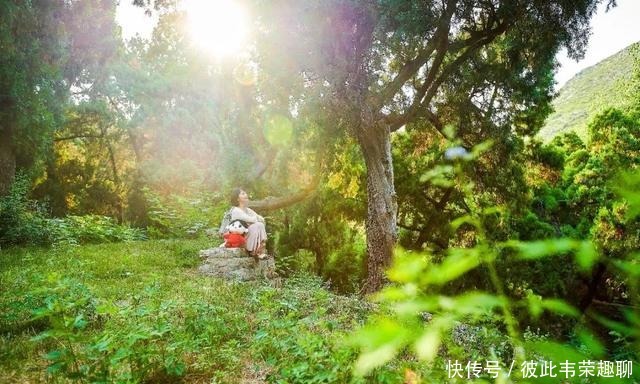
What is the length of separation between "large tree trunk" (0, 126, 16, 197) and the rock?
28.5ft

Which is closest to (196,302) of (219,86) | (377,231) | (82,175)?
(377,231)

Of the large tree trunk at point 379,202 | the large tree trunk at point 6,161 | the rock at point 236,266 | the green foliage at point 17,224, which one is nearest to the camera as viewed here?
the rock at point 236,266

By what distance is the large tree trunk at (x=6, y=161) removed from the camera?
13945 mm

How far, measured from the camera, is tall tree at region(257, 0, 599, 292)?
370 inches

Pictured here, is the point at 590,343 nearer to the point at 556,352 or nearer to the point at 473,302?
the point at 556,352

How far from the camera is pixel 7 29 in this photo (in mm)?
11734

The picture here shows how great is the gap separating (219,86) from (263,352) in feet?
52.9

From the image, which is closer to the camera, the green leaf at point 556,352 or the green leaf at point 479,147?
the green leaf at point 556,352

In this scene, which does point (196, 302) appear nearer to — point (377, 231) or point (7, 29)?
point (377, 231)

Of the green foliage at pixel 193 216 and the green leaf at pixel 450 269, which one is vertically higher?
the green foliage at pixel 193 216

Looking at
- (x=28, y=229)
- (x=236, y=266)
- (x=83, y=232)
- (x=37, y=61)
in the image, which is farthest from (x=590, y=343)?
(x=83, y=232)

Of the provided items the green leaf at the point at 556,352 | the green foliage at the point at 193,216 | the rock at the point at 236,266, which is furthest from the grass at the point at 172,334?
the green foliage at the point at 193,216

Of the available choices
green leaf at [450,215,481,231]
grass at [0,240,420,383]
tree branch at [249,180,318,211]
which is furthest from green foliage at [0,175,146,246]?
green leaf at [450,215,481,231]

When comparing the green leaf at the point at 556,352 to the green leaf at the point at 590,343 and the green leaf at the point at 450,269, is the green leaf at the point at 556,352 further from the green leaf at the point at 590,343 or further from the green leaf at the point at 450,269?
the green leaf at the point at 450,269
